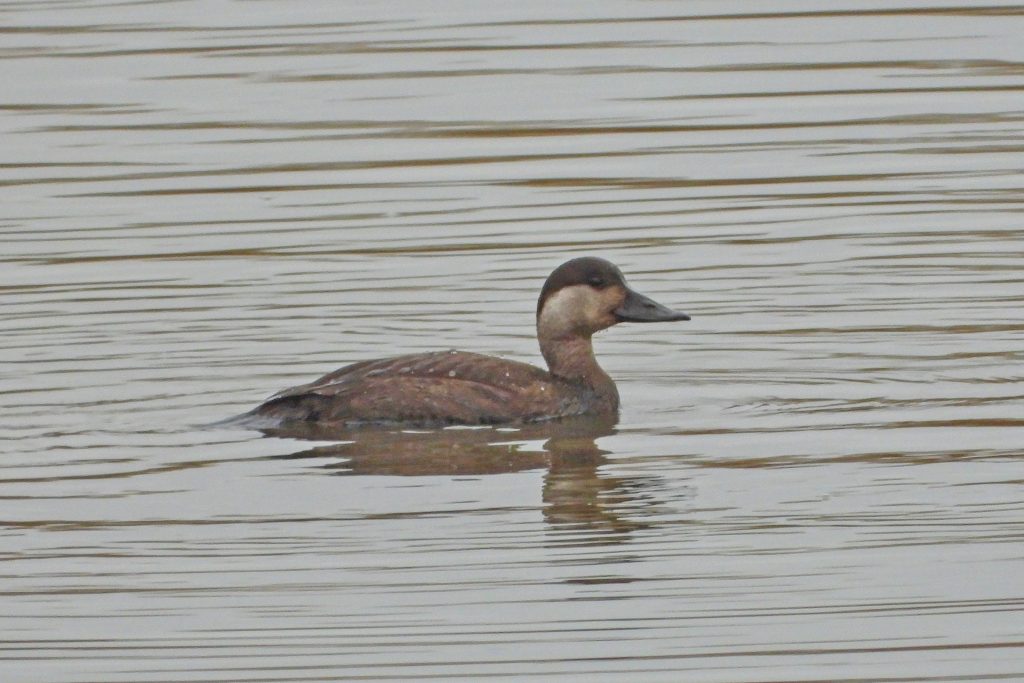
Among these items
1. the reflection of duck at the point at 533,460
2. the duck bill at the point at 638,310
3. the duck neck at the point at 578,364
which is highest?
the duck bill at the point at 638,310

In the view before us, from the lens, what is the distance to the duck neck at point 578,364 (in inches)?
443

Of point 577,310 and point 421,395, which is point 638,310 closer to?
point 577,310

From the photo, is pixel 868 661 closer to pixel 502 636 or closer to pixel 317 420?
pixel 502 636

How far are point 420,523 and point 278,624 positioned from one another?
1302mm

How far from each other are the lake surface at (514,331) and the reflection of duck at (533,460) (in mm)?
34

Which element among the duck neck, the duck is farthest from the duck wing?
the duck neck

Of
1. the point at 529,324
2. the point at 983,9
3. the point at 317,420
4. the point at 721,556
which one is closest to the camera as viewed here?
the point at 721,556

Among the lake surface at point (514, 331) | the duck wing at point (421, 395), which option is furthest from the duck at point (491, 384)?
the lake surface at point (514, 331)

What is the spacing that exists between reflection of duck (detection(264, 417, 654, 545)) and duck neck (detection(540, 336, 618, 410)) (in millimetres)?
184

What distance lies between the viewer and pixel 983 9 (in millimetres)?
20156

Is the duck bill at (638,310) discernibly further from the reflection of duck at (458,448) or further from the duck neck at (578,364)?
the reflection of duck at (458,448)

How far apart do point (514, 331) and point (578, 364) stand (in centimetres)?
140

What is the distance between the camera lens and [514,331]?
42.4ft

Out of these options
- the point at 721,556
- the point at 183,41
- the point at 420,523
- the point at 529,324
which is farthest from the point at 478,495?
the point at 183,41
